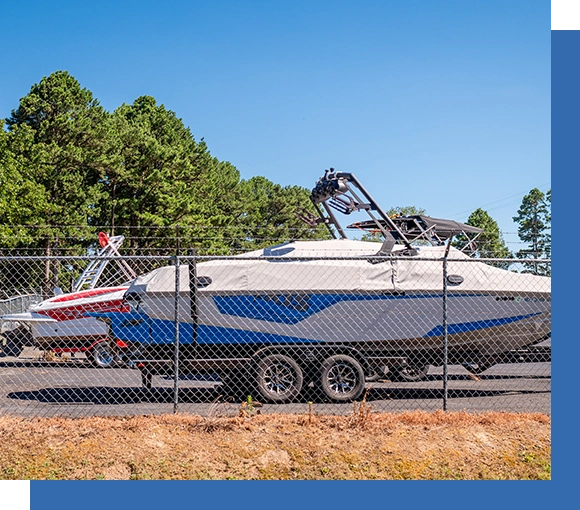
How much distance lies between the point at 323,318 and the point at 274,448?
3302 millimetres

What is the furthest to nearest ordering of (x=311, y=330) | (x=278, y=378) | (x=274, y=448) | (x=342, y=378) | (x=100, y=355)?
1. (x=100, y=355)
2. (x=311, y=330)
3. (x=342, y=378)
4. (x=278, y=378)
5. (x=274, y=448)

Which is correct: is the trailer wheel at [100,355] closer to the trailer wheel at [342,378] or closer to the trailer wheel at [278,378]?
the trailer wheel at [278,378]

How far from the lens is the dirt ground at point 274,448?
749 cm

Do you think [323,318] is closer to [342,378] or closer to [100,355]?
[342,378]

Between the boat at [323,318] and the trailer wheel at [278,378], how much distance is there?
0.01 metres

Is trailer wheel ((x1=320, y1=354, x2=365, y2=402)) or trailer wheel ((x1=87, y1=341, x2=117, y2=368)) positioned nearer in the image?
trailer wheel ((x1=320, y1=354, x2=365, y2=402))

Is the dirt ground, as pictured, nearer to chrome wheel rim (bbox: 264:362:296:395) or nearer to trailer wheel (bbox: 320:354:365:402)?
chrome wheel rim (bbox: 264:362:296:395)

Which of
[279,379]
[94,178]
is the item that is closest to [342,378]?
[279,379]

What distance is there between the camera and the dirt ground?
7.49 meters

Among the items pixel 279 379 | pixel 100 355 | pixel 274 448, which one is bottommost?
pixel 274 448

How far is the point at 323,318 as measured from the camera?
10.8m

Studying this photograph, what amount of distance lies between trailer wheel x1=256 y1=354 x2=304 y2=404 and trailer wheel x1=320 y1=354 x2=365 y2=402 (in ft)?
1.26

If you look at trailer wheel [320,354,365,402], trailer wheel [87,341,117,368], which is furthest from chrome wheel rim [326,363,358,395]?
trailer wheel [87,341,117,368]

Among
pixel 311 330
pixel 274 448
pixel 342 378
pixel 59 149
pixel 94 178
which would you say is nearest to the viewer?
pixel 274 448
